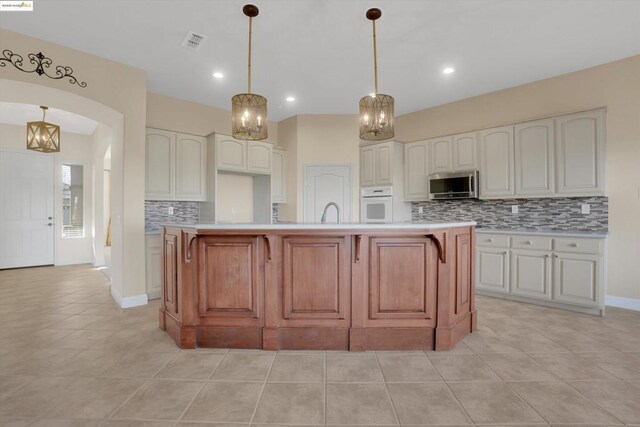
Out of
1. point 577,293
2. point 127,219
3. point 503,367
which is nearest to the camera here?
point 503,367

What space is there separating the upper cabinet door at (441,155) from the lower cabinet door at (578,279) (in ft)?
6.29

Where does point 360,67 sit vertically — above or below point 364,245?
above

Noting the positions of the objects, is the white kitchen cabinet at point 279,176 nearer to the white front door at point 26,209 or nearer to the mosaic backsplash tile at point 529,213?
the mosaic backsplash tile at point 529,213

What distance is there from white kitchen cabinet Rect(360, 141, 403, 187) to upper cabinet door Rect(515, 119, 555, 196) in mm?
1763

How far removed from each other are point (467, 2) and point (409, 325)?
9.26 ft

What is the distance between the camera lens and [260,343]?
2.49 meters

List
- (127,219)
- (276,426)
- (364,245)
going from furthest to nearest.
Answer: (127,219) → (364,245) → (276,426)

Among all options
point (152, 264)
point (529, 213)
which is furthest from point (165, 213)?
point (529, 213)

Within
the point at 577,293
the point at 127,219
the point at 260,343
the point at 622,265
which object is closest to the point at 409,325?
the point at 260,343

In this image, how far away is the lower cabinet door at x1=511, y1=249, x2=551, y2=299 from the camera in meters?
3.63

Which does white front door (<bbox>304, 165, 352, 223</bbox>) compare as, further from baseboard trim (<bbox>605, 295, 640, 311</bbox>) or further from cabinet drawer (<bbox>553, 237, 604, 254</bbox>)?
baseboard trim (<bbox>605, 295, 640, 311</bbox>)

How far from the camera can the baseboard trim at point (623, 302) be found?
349 cm

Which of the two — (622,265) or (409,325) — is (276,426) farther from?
(622,265)

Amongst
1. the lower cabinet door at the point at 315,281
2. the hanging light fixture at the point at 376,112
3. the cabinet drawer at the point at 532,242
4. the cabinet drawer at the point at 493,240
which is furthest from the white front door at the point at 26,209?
the cabinet drawer at the point at 532,242
